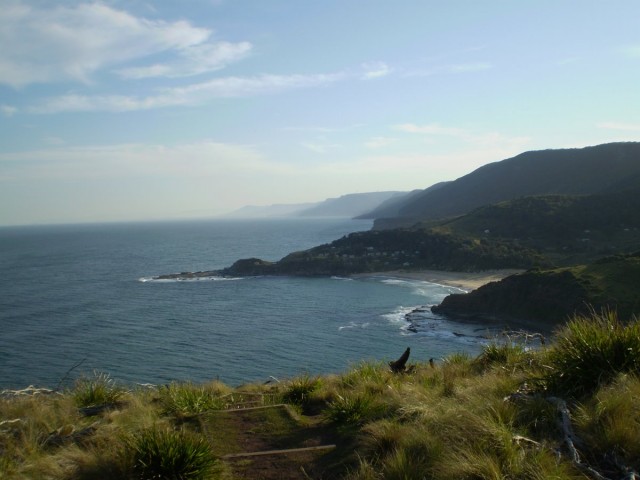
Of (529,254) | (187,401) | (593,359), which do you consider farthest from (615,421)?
(529,254)

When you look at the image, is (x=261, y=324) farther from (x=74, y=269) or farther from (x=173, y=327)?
(x=74, y=269)

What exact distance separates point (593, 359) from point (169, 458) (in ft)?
17.0

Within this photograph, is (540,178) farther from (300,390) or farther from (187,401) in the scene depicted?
(187,401)

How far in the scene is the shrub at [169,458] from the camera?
17.4 feet

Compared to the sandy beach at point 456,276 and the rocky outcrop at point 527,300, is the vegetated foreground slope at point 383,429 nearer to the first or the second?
the rocky outcrop at point 527,300

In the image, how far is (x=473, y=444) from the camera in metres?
5.27

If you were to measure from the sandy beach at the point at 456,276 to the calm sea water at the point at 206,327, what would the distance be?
298 cm

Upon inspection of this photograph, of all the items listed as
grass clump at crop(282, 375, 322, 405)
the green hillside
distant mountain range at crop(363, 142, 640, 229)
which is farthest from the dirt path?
distant mountain range at crop(363, 142, 640, 229)

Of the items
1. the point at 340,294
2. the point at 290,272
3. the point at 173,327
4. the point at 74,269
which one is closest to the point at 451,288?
the point at 340,294

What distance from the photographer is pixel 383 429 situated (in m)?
A: 6.19

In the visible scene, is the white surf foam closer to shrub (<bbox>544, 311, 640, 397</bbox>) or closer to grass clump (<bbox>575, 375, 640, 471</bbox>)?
shrub (<bbox>544, 311, 640, 397</bbox>)

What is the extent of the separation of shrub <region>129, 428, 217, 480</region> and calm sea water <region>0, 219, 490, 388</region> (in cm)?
1396

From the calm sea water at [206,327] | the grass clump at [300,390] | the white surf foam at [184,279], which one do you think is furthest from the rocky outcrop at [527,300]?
the grass clump at [300,390]

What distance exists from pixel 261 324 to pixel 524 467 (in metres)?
45.6
